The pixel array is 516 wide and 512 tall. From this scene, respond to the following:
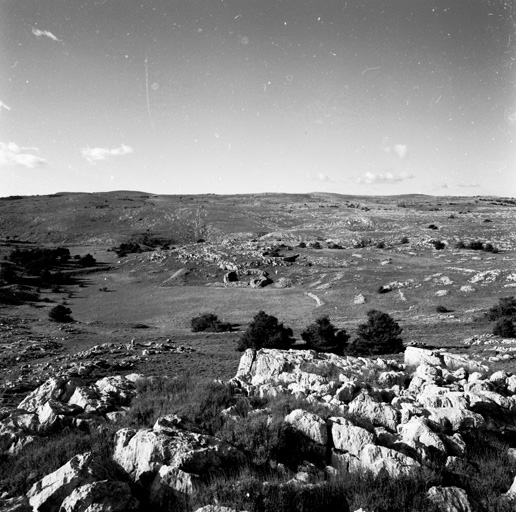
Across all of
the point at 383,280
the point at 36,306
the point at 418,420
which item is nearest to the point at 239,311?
the point at 383,280

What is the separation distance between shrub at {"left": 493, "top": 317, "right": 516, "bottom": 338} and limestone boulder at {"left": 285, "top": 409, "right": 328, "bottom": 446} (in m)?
22.3

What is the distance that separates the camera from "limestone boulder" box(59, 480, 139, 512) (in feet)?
19.1

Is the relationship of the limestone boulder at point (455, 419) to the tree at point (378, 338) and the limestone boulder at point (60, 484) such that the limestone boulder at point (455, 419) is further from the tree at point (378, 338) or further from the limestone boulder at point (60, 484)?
the tree at point (378, 338)

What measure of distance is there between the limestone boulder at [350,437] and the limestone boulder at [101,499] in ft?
13.7

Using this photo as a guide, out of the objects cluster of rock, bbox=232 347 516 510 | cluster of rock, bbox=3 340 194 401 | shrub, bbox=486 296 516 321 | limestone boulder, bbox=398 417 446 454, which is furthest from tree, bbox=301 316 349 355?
limestone boulder, bbox=398 417 446 454

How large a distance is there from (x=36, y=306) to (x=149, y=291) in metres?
13.6

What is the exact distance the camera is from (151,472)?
6777 mm

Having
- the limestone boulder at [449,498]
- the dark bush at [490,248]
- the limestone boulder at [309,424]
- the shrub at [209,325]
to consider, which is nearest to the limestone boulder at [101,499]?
the limestone boulder at [309,424]

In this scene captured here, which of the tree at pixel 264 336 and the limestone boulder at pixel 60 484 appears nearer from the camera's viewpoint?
the limestone boulder at pixel 60 484

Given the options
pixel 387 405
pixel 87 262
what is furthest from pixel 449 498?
pixel 87 262

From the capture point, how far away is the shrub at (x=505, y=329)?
81.9 ft

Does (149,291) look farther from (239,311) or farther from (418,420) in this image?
(418,420)

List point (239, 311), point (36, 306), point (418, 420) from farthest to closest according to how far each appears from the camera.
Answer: point (36, 306) → point (239, 311) → point (418, 420)

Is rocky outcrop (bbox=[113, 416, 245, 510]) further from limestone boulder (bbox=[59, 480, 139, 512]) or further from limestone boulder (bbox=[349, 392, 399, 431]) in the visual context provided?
limestone boulder (bbox=[349, 392, 399, 431])
